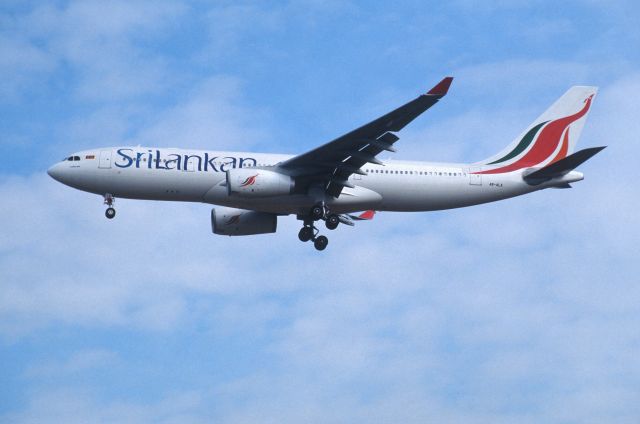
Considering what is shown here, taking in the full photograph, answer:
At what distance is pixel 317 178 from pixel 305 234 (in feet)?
11.9

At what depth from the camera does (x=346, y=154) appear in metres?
44.5

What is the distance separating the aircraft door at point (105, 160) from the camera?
4562 centimetres

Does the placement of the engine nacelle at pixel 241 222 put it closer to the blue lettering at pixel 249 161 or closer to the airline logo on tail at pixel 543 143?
the blue lettering at pixel 249 161

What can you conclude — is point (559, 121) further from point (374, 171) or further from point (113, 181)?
point (113, 181)

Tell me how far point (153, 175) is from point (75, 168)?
→ 371 centimetres

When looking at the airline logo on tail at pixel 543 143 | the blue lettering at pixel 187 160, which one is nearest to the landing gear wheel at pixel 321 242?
the blue lettering at pixel 187 160

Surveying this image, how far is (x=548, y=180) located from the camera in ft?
159

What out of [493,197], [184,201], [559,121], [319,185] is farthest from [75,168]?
[559,121]

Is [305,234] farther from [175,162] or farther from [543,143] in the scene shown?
Answer: [543,143]

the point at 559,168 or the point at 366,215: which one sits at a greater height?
the point at 559,168

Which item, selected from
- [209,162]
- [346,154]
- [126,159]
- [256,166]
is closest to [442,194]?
[346,154]

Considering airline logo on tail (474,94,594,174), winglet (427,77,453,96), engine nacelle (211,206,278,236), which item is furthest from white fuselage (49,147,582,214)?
winglet (427,77,453,96)

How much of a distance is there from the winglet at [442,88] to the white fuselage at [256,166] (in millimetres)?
8573

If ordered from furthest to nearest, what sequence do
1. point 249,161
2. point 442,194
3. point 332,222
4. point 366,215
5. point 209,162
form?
point 366,215, point 442,194, point 332,222, point 249,161, point 209,162
